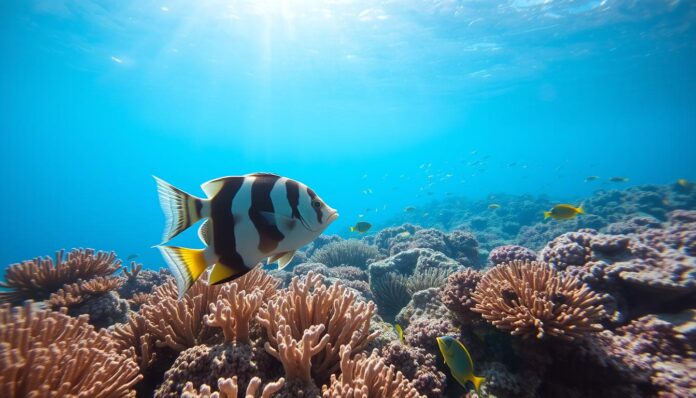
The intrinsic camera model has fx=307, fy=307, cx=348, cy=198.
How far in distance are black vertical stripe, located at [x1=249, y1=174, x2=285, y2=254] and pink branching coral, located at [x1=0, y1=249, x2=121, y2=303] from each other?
5366mm

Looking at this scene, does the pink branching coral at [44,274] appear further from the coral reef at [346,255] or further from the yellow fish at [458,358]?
the coral reef at [346,255]

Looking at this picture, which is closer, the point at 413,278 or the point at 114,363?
the point at 114,363

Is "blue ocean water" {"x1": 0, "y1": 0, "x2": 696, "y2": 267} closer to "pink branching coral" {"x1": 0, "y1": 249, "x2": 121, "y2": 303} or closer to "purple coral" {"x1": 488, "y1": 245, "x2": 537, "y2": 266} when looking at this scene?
"purple coral" {"x1": 488, "y1": 245, "x2": 537, "y2": 266}

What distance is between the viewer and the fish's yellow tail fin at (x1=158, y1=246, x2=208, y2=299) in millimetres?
1590

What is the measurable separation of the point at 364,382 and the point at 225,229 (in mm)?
1325

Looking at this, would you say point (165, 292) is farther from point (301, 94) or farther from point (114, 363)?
point (301, 94)

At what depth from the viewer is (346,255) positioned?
11.3 metres

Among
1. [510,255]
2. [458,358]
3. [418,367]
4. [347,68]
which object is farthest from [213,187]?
[347,68]

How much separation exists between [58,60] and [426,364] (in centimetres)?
4474

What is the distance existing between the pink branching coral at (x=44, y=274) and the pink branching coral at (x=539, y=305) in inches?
242

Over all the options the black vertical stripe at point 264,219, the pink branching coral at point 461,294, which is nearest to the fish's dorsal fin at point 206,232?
the black vertical stripe at point 264,219

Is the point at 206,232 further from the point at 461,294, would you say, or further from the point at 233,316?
the point at 461,294

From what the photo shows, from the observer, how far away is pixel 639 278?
A: 4.13 m

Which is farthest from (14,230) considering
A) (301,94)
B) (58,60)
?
(301,94)
